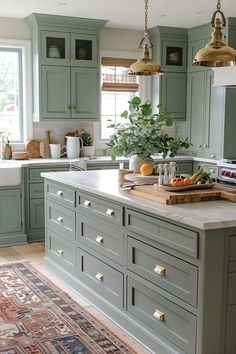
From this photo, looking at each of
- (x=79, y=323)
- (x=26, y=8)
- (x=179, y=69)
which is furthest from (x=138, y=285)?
(x=179, y=69)

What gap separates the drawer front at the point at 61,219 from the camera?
13.7 ft

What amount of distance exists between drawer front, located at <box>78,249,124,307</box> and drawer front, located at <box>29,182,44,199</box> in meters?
1.81

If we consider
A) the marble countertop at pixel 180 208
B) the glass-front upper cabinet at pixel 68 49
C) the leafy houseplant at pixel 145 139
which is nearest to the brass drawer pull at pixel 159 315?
the marble countertop at pixel 180 208

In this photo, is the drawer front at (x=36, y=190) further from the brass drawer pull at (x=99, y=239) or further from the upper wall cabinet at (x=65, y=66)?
the brass drawer pull at (x=99, y=239)

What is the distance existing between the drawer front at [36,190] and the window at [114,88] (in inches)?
55.7

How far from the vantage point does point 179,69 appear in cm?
671

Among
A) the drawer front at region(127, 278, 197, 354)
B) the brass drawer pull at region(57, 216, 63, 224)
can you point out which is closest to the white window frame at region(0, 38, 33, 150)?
the brass drawer pull at region(57, 216, 63, 224)

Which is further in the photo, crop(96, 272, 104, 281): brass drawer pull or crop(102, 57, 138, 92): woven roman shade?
crop(102, 57, 138, 92): woven roman shade

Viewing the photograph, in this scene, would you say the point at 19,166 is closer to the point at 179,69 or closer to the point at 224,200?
the point at 179,69

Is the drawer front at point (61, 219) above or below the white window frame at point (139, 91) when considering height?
below

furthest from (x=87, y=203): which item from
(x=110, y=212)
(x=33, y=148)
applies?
(x=33, y=148)

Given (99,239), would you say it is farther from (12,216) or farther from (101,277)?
(12,216)

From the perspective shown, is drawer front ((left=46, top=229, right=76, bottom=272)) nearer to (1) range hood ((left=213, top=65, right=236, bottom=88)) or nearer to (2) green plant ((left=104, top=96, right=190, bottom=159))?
(2) green plant ((left=104, top=96, right=190, bottom=159))

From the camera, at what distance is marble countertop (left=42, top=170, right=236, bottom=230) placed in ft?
8.28
